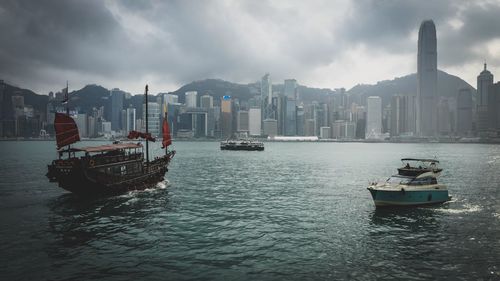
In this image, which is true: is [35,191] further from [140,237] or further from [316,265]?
[316,265]

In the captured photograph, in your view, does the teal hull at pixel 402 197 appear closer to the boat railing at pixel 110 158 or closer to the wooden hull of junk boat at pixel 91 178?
the wooden hull of junk boat at pixel 91 178

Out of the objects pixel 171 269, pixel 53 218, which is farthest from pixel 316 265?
pixel 53 218

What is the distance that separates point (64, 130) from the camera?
141 feet

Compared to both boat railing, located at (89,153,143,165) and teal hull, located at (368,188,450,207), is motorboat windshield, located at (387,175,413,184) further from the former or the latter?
boat railing, located at (89,153,143,165)

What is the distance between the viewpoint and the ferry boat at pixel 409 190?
35.1 meters

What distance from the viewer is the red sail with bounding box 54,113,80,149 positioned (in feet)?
138

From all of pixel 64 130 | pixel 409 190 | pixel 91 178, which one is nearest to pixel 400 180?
pixel 409 190

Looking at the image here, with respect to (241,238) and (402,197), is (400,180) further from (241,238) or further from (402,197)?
(241,238)

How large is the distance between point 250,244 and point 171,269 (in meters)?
6.61

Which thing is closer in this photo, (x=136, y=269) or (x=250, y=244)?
(x=136, y=269)

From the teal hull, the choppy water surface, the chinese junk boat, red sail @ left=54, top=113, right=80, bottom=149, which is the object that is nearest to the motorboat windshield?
the teal hull

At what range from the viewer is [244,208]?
3688 cm

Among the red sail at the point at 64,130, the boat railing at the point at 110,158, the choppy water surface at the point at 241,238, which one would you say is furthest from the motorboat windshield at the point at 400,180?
the red sail at the point at 64,130

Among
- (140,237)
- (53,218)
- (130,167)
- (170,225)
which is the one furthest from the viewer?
(130,167)
